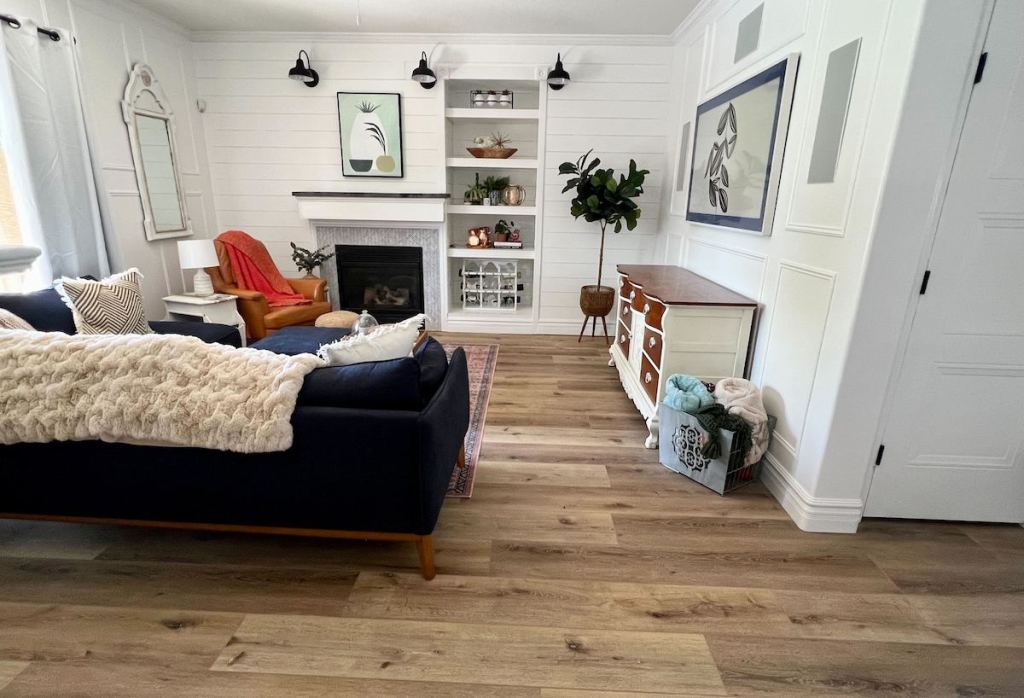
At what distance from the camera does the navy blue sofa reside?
164 cm

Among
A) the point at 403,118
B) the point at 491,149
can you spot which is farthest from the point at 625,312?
the point at 403,118

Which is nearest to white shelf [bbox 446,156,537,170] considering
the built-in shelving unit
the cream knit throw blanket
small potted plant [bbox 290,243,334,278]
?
the built-in shelving unit

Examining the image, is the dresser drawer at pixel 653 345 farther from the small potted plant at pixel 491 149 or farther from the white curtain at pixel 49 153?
the white curtain at pixel 49 153

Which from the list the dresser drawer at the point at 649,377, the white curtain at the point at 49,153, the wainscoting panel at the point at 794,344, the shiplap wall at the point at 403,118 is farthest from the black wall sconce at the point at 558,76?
the white curtain at the point at 49,153

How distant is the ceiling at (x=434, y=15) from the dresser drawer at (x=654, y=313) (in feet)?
7.54

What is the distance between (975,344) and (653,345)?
1.37 m

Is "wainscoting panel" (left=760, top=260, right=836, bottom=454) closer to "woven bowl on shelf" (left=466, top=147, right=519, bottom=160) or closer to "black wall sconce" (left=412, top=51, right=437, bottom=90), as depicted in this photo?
"woven bowl on shelf" (left=466, top=147, right=519, bottom=160)

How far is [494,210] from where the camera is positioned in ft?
15.5

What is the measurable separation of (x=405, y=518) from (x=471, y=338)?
3.21m

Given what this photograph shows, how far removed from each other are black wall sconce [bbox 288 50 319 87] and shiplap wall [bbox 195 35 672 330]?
0.23 ft

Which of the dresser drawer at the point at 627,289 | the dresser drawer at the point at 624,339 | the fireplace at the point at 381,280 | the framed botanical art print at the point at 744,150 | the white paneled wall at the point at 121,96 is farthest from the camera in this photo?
the fireplace at the point at 381,280

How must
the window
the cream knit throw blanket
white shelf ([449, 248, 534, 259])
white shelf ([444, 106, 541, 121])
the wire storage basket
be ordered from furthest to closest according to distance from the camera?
white shelf ([449, 248, 534, 259]), white shelf ([444, 106, 541, 121]), the window, the wire storage basket, the cream knit throw blanket

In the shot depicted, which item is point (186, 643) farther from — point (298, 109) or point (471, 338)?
point (298, 109)

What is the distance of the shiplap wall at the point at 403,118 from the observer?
442 centimetres
